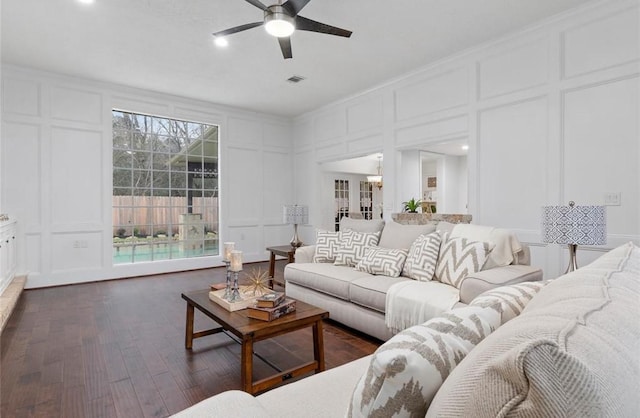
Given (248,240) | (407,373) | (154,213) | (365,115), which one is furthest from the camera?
(248,240)

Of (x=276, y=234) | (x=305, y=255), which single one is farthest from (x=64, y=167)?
(x=305, y=255)

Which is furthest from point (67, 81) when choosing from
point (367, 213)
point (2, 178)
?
point (367, 213)

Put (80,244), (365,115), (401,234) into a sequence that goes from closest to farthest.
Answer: (401,234) → (80,244) → (365,115)

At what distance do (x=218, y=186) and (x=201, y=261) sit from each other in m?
1.42

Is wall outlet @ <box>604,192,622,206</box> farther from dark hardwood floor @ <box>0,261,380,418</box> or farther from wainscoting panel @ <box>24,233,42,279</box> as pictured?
wainscoting panel @ <box>24,233,42,279</box>

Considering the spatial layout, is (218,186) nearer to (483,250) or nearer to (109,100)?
(109,100)

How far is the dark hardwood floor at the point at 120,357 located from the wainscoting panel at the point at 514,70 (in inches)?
124

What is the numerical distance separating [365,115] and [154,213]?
392cm

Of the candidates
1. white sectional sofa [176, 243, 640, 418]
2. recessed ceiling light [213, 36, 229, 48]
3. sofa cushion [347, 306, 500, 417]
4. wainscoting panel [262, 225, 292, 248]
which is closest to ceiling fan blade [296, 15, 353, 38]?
recessed ceiling light [213, 36, 229, 48]

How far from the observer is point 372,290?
281 cm

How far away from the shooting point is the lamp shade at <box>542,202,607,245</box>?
2.41 m

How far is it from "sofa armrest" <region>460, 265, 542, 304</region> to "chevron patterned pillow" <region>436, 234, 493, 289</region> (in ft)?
0.40

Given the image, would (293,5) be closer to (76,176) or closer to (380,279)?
(380,279)

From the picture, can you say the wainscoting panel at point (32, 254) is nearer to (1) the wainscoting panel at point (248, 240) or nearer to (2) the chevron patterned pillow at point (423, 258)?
(1) the wainscoting panel at point (248, 240)
